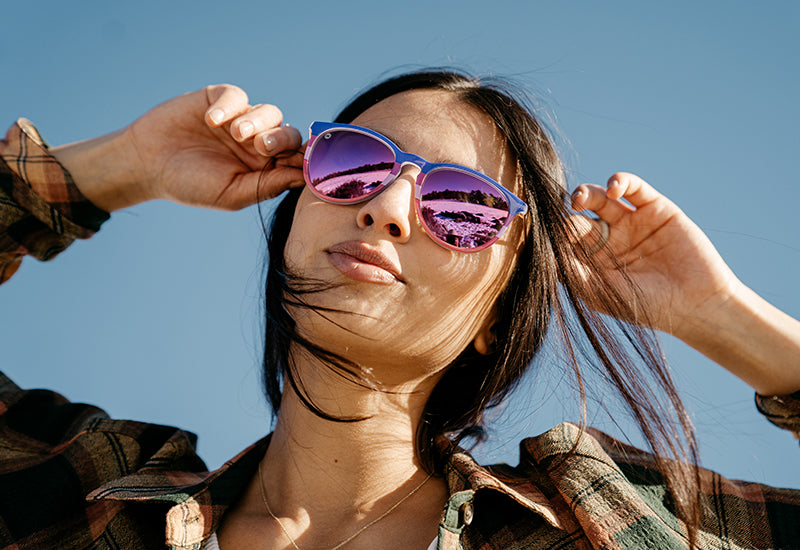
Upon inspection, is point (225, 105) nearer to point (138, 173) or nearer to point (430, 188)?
point (138, 173)

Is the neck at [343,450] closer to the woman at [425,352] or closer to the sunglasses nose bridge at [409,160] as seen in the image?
the woman at [425,352]

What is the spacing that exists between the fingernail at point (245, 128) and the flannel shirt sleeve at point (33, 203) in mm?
967

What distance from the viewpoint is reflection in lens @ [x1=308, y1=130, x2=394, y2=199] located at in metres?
2.07

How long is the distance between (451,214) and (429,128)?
14.7 inches

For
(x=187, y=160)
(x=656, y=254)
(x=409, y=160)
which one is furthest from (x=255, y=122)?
(x=656, y=254)

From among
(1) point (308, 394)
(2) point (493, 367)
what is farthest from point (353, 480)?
(2) point (493, 367)

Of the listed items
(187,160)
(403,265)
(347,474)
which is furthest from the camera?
(187,160)

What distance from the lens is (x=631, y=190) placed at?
2.45 metres

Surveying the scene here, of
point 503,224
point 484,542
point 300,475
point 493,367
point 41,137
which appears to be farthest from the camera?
point 41,137

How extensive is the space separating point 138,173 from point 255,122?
0.76 m

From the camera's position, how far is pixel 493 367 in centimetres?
253

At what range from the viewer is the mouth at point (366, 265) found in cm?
193

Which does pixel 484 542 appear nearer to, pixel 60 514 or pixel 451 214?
pixel 451 214

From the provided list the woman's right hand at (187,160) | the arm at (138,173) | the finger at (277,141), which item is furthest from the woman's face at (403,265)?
the arm at (138,173)
